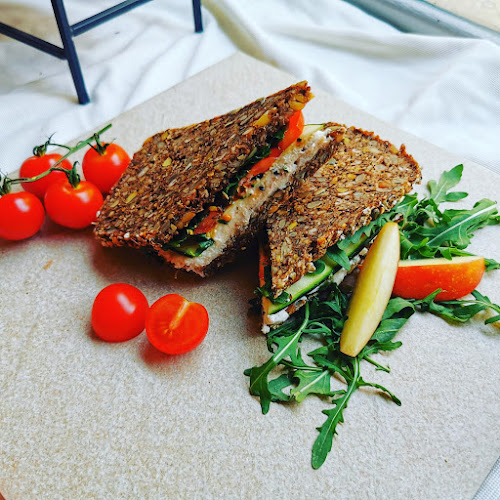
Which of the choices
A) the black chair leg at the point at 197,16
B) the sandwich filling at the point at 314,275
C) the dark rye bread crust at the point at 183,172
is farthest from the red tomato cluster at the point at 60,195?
the black chair leg at the point at 197,16

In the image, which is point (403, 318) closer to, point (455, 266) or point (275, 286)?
point (455, 266)

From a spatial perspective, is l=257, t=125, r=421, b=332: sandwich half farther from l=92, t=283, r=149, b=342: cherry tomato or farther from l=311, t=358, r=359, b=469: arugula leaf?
l=92, t=283, r=149, b=342: cherry tomato

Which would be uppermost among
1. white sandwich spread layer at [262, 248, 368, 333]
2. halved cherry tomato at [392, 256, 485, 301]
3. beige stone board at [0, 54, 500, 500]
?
halved cherry tomato at [392, 256, 485, 301]

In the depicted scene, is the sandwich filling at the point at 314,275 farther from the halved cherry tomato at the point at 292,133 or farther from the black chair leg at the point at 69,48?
the black chair leg at the point at 69,48

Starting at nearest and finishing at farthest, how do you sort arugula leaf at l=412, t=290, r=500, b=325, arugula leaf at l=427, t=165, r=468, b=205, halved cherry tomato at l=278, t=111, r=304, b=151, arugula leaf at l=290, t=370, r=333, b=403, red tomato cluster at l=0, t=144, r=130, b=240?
arugula leaf at l=290, t=370, r=333, b=403 < arugula leaf at l=412, t=290, r=500, b=325 < halved cherry tomato at l=278, t=111, r=304, b=151 < red tomato cluster at l=0, t=144, r=130, b=240 < arugula leaf at l=427, t=165, r=468, b=205

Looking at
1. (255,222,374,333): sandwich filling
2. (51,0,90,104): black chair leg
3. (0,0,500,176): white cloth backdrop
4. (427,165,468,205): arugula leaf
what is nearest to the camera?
(255,222,374,333): sandwich filling

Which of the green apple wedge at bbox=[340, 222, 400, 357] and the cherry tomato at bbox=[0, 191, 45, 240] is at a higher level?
the green apple wedge at bbox=[340, 222, 400, 357]

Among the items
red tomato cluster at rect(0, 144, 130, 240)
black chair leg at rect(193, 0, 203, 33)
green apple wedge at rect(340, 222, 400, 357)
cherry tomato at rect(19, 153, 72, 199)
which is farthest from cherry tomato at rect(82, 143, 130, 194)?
black chair leg at rect(193, 0, 203, 33)
